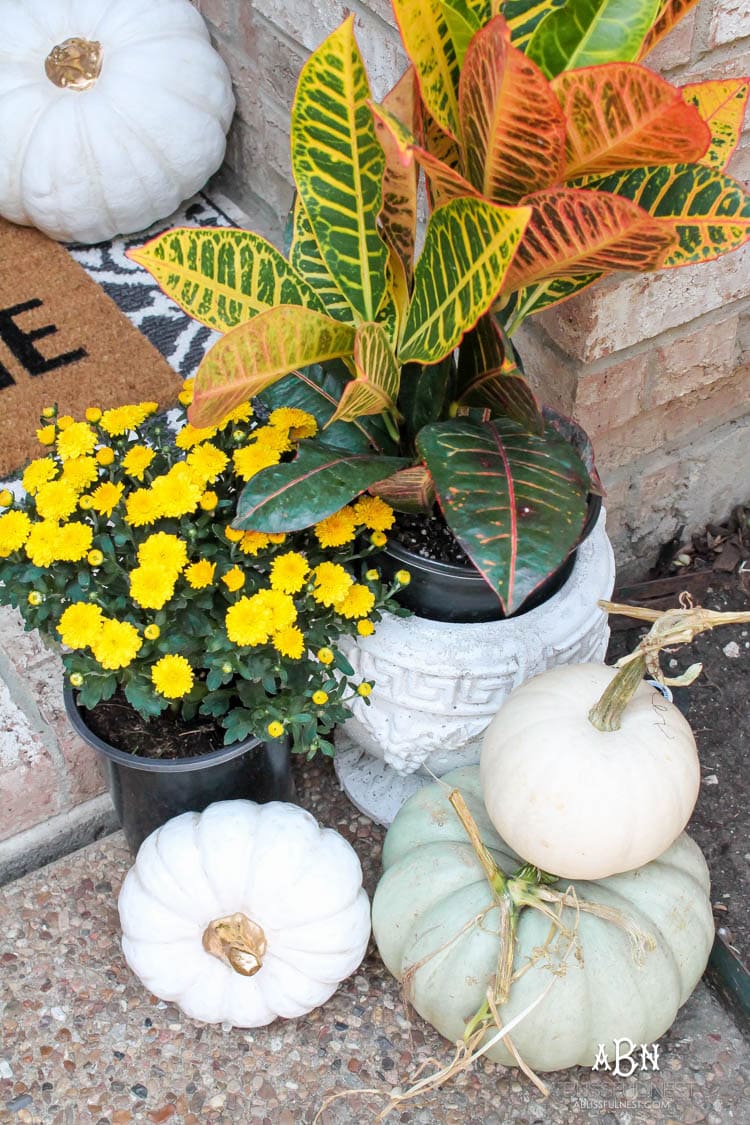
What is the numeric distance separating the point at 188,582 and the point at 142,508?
0.34 feet

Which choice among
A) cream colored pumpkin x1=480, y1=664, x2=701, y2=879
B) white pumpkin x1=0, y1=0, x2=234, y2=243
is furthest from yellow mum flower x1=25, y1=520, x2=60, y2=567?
white pumpkin x1=0, y1=0, x2=234, y2=243

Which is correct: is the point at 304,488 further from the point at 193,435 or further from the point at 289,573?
the point at 193,435

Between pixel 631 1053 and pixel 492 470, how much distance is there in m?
0.76

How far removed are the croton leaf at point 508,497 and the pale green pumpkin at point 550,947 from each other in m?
0.40

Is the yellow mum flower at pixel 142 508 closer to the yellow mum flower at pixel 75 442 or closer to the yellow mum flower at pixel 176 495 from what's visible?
the yellow mum flower at pixel 176 495

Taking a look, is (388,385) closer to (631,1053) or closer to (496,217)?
(496,217)

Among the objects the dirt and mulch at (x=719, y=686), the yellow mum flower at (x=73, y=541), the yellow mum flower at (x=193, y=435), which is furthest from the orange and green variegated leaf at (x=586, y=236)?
the dirt and mulch at (x=719, y=686)

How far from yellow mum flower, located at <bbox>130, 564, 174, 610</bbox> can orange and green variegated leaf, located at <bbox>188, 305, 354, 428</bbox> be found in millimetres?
200

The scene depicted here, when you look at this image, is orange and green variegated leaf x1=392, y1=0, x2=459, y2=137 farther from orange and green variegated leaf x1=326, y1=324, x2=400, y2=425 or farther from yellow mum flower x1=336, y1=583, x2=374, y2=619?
yellow mum flower x1=336, y1=583, x2=374, y2=619

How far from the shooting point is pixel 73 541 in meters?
1.28

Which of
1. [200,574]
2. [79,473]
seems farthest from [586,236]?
[79,473]

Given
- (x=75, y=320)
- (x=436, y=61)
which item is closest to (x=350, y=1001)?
(x=436, y=61)

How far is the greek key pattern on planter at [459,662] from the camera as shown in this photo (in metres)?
1.41

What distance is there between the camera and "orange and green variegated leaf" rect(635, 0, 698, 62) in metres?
1.10
